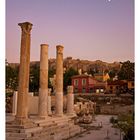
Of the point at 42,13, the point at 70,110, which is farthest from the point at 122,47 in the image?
the point at 70,110

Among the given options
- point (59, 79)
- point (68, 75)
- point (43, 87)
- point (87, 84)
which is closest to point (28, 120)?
point (43, 87)

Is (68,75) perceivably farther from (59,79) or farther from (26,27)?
(26,27)

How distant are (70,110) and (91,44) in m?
3.75

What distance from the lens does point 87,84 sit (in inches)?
697

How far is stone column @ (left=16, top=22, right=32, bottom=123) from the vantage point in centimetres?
756

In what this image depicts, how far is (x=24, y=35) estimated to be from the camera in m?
7.93

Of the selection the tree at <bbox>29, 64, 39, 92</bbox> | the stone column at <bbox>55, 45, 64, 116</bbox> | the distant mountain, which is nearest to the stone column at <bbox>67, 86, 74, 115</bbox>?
the distant mountain

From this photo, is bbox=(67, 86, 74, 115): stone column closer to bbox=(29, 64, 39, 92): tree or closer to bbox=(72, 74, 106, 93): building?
bbox=(72, 74, 106, 93): building

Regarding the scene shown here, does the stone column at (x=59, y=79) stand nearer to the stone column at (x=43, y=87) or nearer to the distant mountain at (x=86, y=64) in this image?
the distant mountain at (x=86, y=64)

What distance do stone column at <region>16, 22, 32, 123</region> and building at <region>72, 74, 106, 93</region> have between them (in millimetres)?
7402

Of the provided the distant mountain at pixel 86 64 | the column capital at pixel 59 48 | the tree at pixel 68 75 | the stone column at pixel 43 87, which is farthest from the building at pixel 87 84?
the stone column at pixel 43 87

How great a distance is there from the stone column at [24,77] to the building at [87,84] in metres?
7.40

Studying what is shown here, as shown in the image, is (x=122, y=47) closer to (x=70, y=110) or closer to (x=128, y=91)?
(x=128, y=91)
